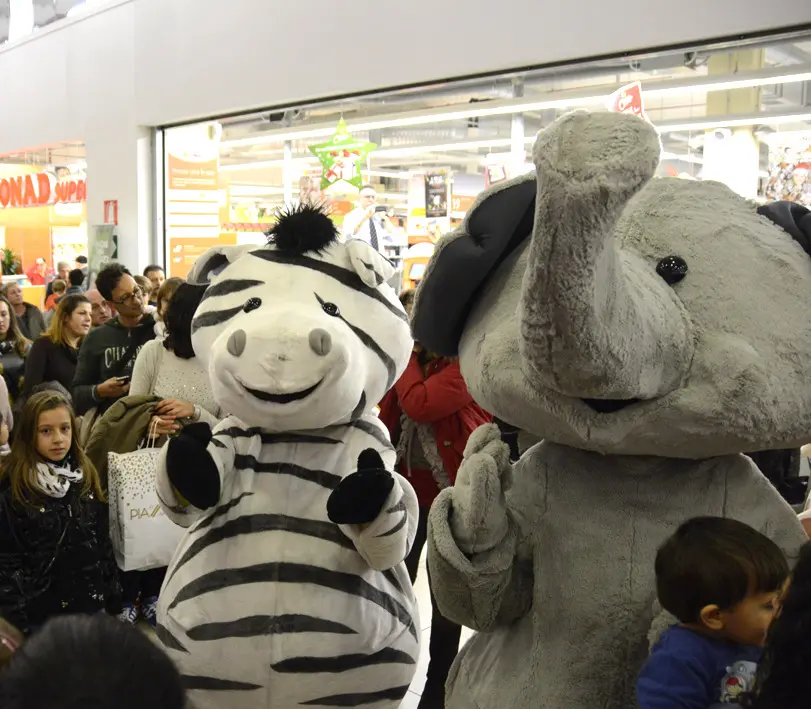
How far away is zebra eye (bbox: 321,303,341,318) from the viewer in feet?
6.72

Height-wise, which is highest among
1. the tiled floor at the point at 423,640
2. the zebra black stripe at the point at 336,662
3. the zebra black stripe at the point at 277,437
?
the zebra black stripe at the point at 277,437

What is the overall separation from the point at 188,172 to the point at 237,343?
5.96 m

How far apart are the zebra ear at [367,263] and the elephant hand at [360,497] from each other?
1.58ft

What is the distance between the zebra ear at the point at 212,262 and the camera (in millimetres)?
2260

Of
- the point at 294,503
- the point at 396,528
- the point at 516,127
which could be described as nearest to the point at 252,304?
the point at 294,503

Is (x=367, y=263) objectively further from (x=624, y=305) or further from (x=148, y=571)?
(x=148, y=571)

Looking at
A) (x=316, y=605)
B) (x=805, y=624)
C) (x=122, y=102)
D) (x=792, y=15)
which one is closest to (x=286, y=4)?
(x=122, y=102)

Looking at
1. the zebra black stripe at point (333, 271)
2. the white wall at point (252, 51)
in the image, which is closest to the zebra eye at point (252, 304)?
the zebra black stripe at point (333, 271)

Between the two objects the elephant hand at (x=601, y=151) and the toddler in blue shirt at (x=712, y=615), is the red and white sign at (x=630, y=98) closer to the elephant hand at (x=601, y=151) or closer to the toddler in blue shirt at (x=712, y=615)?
the toddler in blue shirt at (x=712, y=615)

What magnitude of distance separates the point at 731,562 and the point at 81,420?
9.46ft

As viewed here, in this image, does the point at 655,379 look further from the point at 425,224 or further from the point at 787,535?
the point at 425,224

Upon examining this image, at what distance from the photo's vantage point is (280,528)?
1.99 meters

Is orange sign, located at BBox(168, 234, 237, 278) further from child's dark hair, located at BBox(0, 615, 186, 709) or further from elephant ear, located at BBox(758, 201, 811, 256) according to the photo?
child's dark hair, located at BBox(0, 615, 186, 709)

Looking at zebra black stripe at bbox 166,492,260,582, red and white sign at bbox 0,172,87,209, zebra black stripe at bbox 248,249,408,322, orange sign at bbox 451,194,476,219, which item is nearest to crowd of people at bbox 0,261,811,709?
zebra black stripe at bbox 248,249,408,322
